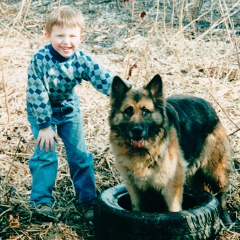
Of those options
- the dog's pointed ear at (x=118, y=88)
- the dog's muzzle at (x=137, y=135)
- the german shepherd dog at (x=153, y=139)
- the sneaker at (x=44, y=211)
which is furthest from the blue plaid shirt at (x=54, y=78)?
the sneaker at (x=44, y=211)

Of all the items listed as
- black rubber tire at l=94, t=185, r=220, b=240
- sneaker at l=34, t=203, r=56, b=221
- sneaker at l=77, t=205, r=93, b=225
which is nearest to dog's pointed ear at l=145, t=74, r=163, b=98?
black rubber tire at l=94, t=185, r=220, b=240

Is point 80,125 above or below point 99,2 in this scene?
below

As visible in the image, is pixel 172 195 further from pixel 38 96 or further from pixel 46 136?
pixel 38 96

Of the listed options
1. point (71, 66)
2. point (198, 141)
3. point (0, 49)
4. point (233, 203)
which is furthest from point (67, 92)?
point (0, 49)

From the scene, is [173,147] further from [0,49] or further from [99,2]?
[99,2]

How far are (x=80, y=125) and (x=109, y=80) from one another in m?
0.66

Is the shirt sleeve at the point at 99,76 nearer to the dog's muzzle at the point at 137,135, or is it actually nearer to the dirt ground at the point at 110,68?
the dog's muzzle at the point at 137,135

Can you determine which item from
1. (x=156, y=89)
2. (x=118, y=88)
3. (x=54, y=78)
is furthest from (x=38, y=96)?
(x=156, y=89)

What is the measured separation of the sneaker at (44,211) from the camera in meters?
4.32

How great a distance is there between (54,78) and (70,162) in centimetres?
98

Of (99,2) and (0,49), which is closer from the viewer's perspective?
(0,49)

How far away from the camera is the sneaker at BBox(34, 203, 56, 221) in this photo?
170 inches

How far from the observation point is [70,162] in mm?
4613

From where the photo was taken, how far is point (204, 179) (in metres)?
4.97
